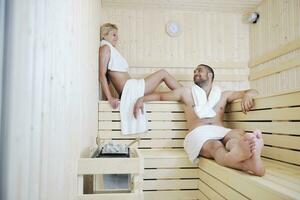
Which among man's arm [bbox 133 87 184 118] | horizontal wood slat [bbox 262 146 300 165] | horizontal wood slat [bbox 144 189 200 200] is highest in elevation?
man's arm [bbox 133 87 184 118]

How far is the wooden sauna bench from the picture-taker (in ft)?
4.75

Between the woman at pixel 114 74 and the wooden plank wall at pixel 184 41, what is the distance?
507 millimetres

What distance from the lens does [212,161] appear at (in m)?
1.98

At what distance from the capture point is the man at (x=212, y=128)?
1.50 meters

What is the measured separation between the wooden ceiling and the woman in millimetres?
557

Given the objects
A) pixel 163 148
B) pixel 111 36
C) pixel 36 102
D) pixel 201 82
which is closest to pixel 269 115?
pixel 201 82

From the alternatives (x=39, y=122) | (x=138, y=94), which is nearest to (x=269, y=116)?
(x=138, y=94)

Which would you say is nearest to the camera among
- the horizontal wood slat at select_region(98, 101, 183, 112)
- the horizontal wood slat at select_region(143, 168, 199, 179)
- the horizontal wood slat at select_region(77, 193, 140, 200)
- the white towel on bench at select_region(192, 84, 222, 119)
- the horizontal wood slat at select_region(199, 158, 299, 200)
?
the horizontal wood slat at select_region(199, 158, 299, 200)

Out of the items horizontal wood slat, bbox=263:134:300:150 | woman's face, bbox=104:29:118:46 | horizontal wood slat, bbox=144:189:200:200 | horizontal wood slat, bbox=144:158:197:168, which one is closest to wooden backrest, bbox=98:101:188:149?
horizontal wood slat, bbox=144:158:197:168

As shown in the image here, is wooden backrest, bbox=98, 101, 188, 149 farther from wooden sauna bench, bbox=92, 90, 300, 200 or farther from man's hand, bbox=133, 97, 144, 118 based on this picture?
man's hand, bbox=133, 97, 144, 118

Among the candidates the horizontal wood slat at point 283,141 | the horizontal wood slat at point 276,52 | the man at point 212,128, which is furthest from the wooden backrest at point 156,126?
the horizontal wood slat at point 276,52

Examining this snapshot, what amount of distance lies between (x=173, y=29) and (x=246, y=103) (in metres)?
1.70

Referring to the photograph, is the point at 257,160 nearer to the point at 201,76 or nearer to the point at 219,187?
the point at 219,187

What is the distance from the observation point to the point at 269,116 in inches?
81.4
